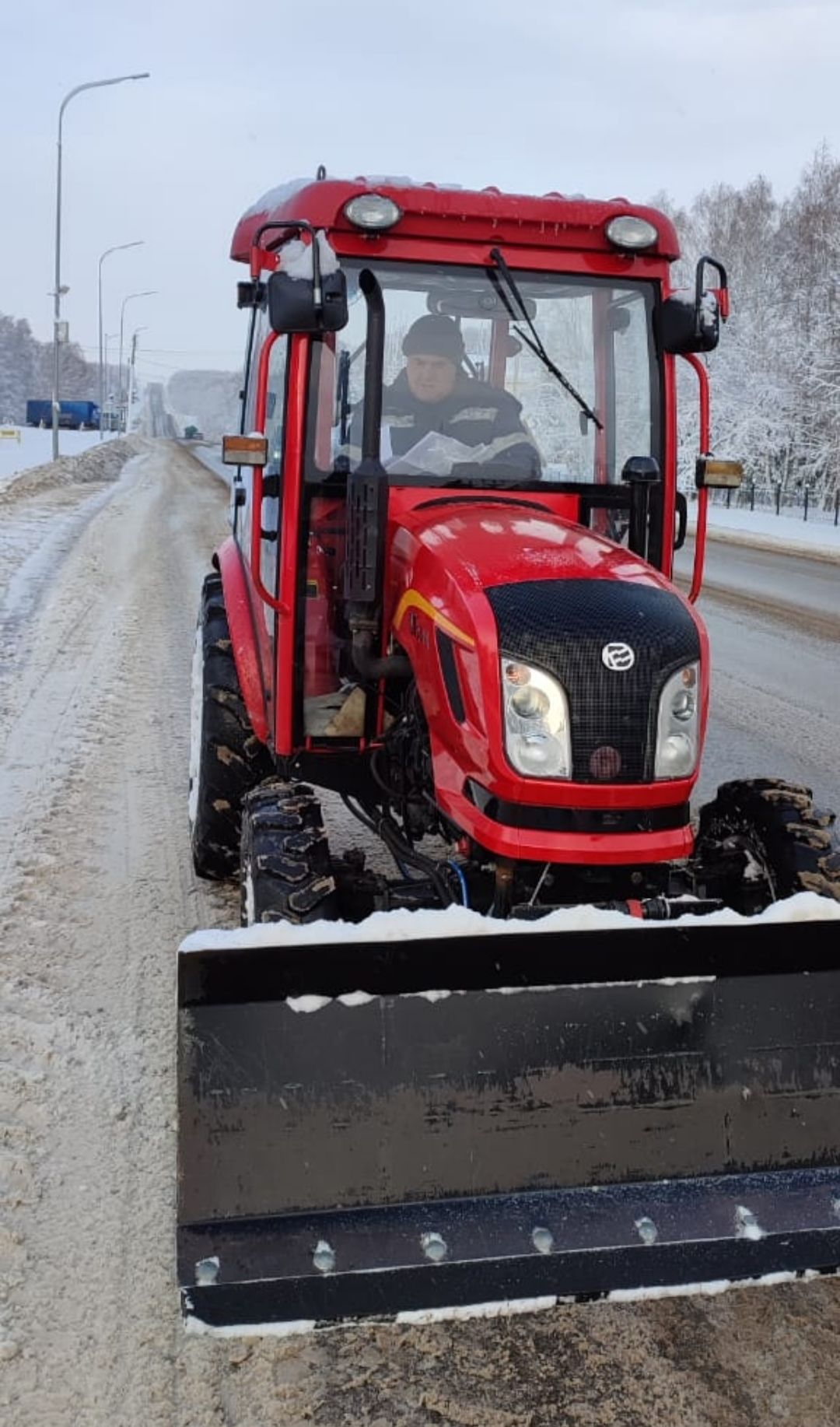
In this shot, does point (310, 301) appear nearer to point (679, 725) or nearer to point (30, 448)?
point (679, 725)

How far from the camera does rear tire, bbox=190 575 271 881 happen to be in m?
4.38

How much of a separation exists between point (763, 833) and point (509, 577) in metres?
1.11

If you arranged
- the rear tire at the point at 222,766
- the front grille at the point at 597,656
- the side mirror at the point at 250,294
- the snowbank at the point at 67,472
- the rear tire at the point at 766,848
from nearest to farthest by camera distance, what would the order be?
1. the front grille at the point at 597,656
2. the rear tire at the point at 766,848
3. the side mirror at the point at 250,294
4. the rear tire at the point at 222,766
5. the snowbank at the point at 67,472

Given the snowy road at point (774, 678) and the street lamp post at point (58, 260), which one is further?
the street lamp post at point (58, 260)

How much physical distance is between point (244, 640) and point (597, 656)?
182 cm

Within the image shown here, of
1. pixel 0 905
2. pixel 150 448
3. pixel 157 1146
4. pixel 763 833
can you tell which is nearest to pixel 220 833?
pixel 0 905

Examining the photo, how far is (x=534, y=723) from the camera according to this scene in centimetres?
287

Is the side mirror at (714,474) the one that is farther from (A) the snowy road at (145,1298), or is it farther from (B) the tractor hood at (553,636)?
(A) the snowy road at (145,1298)

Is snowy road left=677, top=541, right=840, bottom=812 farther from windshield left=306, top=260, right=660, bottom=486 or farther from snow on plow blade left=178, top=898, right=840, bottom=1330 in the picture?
snow on plow blade left=178, top=898, right=840, bottom=1330

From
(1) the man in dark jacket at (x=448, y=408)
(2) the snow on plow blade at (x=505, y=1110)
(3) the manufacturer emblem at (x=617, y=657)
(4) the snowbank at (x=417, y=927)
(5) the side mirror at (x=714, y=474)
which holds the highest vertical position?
(1) the man in dark jacket at (x=448, y=408)

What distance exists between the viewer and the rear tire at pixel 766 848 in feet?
10.9

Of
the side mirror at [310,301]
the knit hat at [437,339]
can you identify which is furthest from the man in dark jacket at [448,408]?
the side mirror at [310,301]

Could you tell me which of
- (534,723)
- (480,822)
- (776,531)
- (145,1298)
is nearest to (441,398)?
(534,723)

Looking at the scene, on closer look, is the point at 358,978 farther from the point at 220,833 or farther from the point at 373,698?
the point at 220,833
